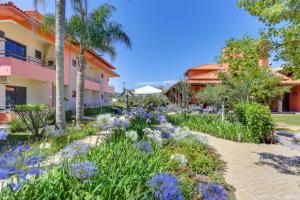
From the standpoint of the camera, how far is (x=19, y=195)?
107 inches

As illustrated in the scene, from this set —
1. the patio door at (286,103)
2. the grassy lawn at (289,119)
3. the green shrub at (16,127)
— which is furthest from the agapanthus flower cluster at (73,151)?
the patio door at (286,103)

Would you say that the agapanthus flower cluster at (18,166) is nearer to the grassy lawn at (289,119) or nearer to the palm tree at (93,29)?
the palm tree at (93,29)

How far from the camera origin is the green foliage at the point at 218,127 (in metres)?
10.9

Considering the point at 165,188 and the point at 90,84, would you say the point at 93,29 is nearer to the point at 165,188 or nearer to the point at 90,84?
the point at 165,188

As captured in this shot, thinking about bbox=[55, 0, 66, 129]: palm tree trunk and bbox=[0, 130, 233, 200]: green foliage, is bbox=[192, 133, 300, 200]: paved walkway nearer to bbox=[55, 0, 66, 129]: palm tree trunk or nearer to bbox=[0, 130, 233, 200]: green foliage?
bbox=[0, 130, 233, 200]: green foliage

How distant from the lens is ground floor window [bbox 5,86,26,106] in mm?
18078

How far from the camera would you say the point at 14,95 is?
18.7 metres

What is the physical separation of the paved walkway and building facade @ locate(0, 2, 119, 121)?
12.7m

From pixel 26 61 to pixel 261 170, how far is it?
17.3 metres

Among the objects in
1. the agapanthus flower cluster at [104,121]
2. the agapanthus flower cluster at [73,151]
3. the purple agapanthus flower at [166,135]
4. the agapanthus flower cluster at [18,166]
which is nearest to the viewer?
the agapanthus flower cluster at [18,166]

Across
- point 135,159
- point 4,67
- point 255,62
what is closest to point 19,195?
point 135,159

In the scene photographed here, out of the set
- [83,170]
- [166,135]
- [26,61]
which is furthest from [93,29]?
[83,170]

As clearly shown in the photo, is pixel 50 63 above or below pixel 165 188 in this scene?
above

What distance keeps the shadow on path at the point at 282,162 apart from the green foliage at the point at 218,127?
2131 millimetres
